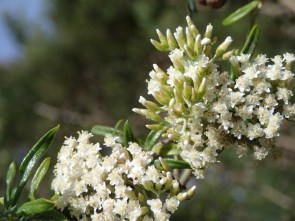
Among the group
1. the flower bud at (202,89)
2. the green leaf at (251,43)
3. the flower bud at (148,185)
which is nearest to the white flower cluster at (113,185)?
the flower bud at (148,185)

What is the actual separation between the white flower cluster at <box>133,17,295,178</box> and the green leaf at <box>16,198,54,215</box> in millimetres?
356

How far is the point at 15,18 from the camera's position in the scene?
19.9ft

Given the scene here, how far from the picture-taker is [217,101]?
1209mm

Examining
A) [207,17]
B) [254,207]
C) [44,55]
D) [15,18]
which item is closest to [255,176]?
[254,207]

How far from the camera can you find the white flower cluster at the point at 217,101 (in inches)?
47.4

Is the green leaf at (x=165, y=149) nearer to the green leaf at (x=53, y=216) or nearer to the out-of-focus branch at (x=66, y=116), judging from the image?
the green leaf at (x=53, y=216)

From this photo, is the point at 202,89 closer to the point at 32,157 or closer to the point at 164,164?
the point at 164,164

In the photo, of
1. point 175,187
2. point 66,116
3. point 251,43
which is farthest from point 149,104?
point 66,116

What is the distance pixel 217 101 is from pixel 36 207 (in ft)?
1.75

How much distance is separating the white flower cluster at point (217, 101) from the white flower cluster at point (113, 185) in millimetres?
100

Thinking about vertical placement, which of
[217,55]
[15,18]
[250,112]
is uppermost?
[15,18]

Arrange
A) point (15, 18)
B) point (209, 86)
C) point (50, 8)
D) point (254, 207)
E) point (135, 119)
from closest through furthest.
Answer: point (209, 86)
point (254, 207)
point (135, 119)
point (15, 18)
point (50, 8)

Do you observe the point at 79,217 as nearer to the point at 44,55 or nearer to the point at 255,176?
the point at 255,176

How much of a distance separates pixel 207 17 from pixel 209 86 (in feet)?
7.93
